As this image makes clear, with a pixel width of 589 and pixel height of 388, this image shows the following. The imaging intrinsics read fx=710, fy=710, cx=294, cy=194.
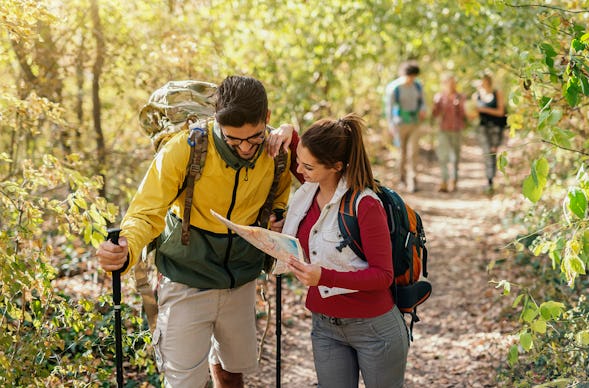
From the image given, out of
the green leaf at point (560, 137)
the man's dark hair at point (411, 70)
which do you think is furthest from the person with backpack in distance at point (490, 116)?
the green leaf at point (560, 137)

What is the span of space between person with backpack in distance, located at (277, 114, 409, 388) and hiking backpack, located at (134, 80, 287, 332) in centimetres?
48

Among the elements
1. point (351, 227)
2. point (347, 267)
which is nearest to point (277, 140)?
point (351, 227)

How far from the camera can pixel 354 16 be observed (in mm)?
9898

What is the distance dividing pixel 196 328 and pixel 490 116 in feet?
30.2

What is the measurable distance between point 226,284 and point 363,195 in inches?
37.1

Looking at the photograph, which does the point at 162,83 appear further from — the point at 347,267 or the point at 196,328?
the point at 347,267

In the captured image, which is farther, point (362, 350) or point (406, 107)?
point (406, 107)

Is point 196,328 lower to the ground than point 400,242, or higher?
lower

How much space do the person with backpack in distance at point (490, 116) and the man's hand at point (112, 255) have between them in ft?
30.9

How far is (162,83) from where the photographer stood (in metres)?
6.85

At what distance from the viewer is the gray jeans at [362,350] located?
3.48 m

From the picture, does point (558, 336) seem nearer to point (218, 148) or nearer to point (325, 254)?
point (325, 254)

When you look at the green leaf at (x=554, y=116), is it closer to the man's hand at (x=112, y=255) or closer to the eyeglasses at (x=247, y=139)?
the eyeglasses at (x=247, y=139)

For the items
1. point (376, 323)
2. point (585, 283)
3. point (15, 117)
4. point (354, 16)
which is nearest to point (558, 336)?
point (585, 283)
